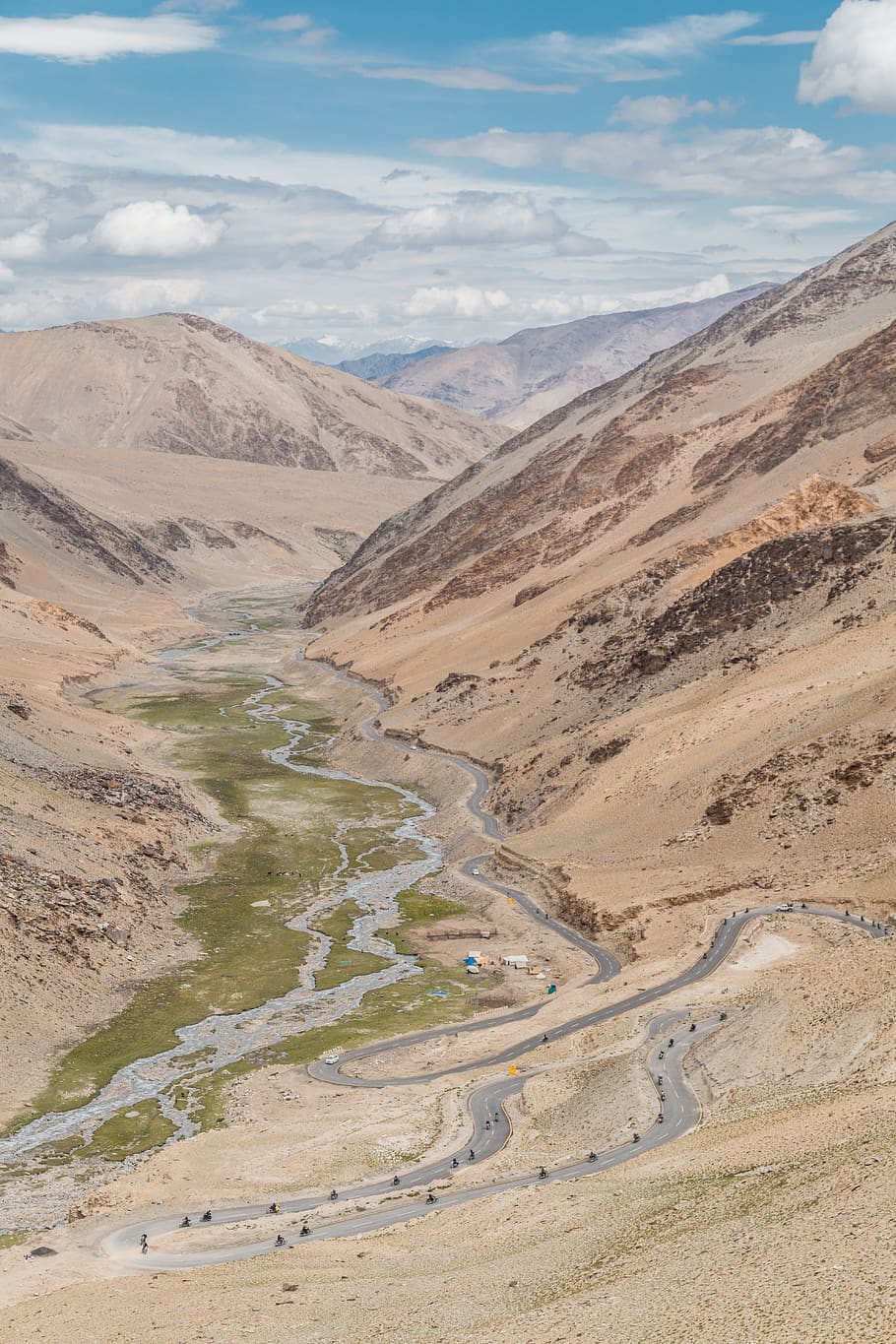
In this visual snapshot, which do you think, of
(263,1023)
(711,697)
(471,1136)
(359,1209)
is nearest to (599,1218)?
(359,1209)

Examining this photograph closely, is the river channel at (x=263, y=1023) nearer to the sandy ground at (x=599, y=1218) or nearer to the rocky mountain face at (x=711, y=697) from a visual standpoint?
the sandy ground at (x=599, y=1218)

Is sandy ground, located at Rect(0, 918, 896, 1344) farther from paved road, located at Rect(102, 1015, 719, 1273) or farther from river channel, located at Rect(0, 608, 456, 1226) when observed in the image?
river channel, located at Rect(0, 608, 456, 1226)

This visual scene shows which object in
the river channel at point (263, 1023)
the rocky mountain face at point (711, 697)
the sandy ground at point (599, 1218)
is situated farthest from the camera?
the rocky mountain face at point (711, 697)

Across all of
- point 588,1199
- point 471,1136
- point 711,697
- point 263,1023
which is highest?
point 711,697

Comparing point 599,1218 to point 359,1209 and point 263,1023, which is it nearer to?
point 359,1209

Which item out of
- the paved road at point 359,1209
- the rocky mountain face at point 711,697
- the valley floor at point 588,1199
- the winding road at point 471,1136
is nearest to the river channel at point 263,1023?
the valley floor at point 588,1199

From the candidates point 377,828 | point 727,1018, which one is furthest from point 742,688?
point 727,1018
